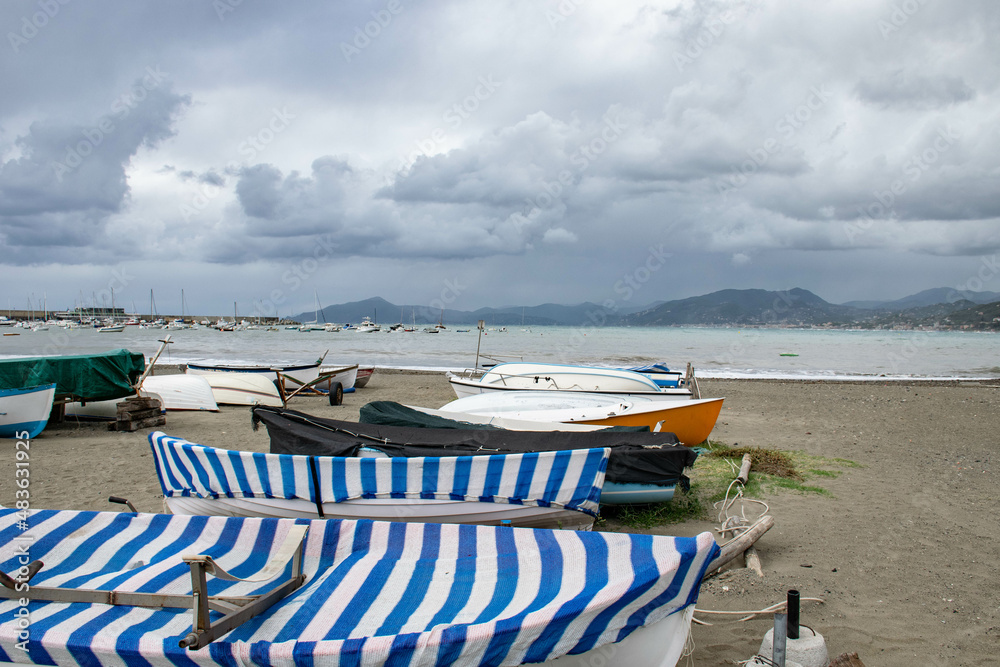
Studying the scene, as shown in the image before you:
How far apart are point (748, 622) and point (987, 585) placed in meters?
2.26

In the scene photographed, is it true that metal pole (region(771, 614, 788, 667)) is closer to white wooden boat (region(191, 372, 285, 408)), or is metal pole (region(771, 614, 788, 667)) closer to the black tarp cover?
the black tarp cover

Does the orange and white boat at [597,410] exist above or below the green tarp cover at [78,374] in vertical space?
below

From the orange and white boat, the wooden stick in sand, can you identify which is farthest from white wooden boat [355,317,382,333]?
the wooden stick in sand

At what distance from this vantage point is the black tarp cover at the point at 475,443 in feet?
19.5

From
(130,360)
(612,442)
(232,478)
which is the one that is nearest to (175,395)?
(130,360)

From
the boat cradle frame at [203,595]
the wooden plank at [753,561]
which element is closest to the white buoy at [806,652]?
the wooden plank at [753,561]

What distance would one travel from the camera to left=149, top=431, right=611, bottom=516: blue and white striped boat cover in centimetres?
482

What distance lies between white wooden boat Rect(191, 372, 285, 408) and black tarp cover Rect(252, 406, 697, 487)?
32.9ft

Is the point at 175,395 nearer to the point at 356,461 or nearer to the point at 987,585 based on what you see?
the point at 356,461

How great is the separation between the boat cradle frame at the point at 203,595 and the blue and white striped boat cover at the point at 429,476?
113 cm

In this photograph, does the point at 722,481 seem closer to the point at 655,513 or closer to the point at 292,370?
the point at 655,513

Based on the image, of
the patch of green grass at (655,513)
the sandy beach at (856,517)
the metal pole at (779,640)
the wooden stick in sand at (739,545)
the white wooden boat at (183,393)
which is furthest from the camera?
the white wooden boat at (183,393)

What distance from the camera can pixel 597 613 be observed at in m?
2.56

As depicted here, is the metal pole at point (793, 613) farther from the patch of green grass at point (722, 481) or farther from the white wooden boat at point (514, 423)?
the white wooden boat at point (514, 423)
